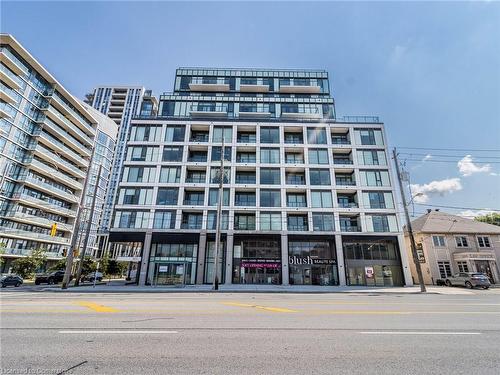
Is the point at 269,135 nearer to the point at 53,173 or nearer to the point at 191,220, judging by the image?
the point at 191,220

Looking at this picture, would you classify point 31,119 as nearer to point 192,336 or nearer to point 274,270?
point 274,270

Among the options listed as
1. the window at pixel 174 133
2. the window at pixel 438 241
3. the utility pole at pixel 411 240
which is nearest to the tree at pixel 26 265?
the window at pixel 174 133

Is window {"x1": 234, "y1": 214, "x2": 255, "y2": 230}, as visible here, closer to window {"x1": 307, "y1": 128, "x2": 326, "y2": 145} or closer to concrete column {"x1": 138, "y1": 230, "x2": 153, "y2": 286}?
concrete column {"x1": 138, "y1": 230, "x2": 153, "y2": 286}

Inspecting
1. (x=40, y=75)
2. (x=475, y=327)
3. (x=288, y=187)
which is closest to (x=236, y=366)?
(x=475, y=327)

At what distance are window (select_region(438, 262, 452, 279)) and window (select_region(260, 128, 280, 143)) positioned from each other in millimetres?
29454

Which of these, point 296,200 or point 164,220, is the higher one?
point 296,200

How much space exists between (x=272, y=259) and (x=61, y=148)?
52187mm

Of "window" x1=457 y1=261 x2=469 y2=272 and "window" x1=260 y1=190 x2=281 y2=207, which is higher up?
"window" x1=260 y1=190 x2=281 y2=207

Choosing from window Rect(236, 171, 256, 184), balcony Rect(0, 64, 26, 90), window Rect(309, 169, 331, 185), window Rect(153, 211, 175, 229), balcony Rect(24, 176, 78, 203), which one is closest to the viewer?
window Rect(153, 211, 175, 229)

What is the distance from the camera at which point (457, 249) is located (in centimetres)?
3641

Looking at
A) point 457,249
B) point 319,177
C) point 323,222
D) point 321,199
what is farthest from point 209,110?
point 457,249

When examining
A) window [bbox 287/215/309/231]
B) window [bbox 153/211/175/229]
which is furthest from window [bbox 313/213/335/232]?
window [bbox 153/211/175/229]

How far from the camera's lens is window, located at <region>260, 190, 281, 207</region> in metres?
35.3

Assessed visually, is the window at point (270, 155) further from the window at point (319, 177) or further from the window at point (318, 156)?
the window at point (319, 177)
